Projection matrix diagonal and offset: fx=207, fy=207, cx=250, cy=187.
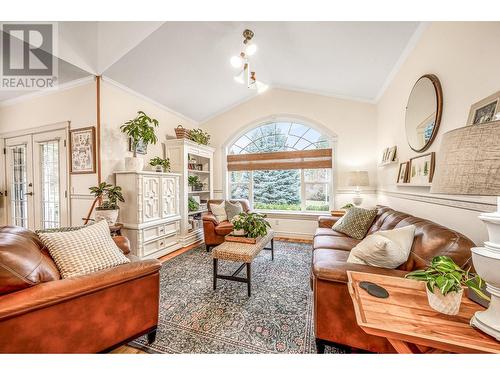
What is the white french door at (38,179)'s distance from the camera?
318cm

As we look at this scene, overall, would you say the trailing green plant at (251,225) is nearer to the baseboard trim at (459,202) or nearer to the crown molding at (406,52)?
the baseboard trim at (459,202)

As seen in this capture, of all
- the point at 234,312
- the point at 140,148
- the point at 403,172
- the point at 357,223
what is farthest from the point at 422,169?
the point at 140,148

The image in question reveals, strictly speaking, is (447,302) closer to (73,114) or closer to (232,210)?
(232,210)

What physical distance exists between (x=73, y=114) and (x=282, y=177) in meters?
3.69

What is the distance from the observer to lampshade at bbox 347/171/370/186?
3520 millimetres

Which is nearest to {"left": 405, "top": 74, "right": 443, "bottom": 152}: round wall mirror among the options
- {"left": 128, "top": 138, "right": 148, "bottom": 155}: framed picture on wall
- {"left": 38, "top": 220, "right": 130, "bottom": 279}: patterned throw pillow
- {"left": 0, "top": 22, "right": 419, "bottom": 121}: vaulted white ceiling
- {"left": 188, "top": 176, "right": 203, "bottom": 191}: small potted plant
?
{"left": 0, "top": 22, "right": 419, "bottom": 121}: vaulted white ceiling

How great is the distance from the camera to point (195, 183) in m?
4.27

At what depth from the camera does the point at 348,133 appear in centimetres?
399

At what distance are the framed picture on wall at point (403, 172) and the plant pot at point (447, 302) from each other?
A: 194 centimetres

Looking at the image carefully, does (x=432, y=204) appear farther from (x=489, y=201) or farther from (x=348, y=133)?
(x=348, y=133)

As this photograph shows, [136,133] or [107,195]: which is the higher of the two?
[136,133]

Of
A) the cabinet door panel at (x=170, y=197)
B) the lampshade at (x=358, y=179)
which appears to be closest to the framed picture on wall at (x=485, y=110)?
the lampshade at (x=358, y=179)

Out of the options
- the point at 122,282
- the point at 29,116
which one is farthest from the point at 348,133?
the point at 29,116

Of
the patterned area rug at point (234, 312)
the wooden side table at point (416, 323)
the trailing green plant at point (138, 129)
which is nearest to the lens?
the wooden side table at point (416, 323)
